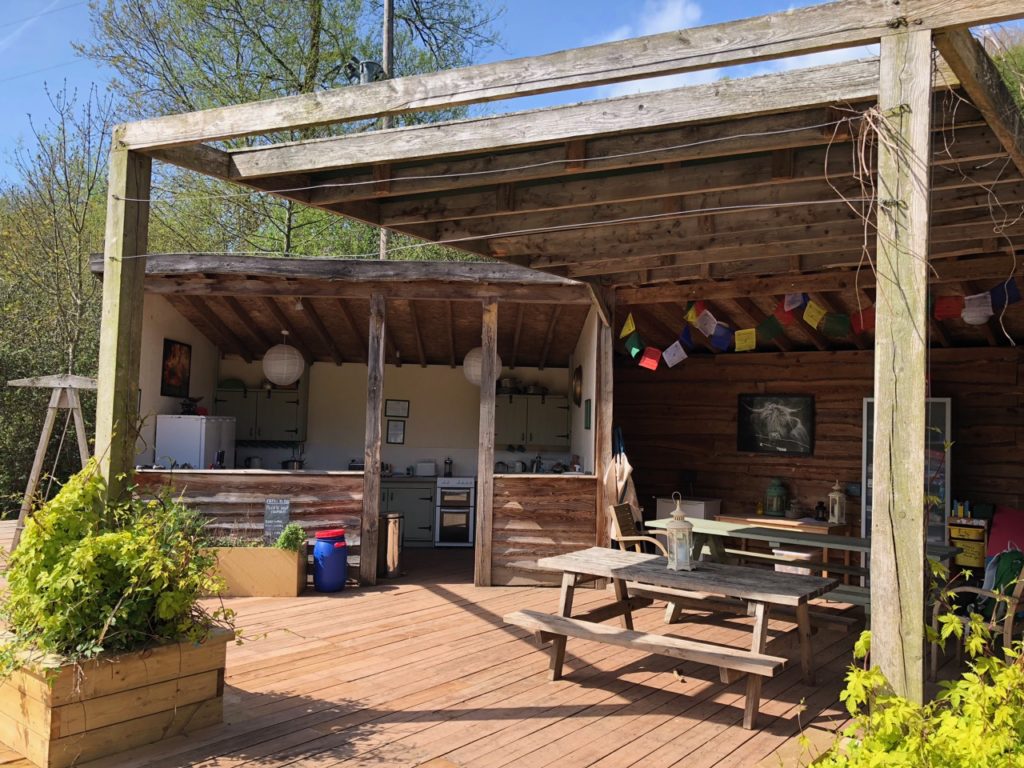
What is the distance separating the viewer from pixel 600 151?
4.25m

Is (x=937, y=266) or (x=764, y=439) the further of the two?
(x=764, y=439)

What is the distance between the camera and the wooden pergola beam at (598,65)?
A: 2566mm

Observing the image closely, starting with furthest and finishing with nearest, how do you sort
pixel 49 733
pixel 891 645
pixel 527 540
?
pixel 527 540
pixel 49 733
pixel 891 645

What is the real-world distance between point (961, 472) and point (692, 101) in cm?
627

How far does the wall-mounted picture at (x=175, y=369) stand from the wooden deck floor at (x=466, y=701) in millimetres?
3198

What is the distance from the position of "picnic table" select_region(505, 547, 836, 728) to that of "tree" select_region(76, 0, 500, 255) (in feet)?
35.5

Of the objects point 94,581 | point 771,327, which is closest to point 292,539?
point 94,581

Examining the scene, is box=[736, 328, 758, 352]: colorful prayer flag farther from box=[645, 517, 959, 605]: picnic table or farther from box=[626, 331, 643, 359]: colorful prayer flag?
box=[645, 517, 959, 605]: picnic table

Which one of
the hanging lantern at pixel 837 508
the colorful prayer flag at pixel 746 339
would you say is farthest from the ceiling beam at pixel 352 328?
the hanging lantern at pixel 837 508

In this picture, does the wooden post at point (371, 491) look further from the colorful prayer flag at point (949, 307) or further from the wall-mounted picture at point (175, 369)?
the colorful prayer flag at point (949, 307)

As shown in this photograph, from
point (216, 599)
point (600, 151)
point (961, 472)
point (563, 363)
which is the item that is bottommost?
point (216, 599)

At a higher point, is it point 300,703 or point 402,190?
point 402,190

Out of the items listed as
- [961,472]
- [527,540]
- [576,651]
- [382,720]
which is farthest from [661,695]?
[961,472]

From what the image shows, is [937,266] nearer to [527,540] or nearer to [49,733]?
[527,540]
